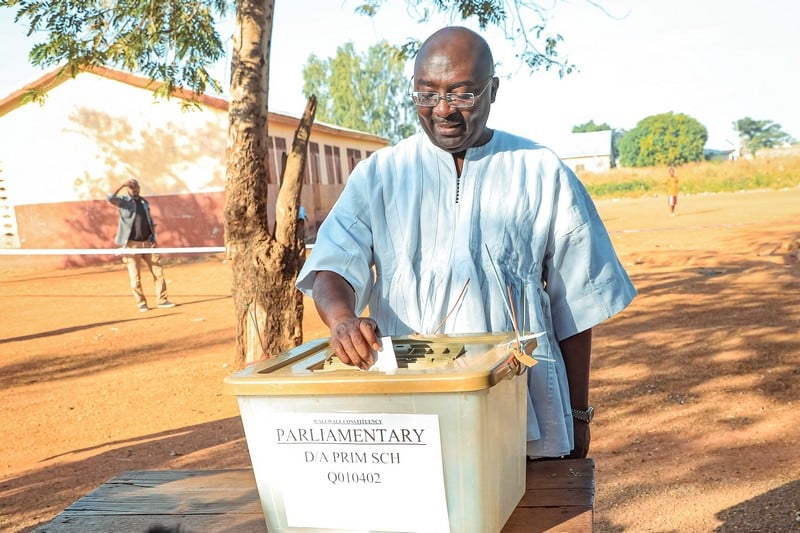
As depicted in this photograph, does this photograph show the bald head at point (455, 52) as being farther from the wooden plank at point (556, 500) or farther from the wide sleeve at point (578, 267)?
the wooden plank at point (556, 500)

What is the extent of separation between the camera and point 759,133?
103 m

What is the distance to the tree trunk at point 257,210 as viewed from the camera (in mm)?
6496

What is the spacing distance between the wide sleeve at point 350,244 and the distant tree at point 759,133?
10678cm

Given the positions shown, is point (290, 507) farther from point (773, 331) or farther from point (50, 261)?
point (50, 261)

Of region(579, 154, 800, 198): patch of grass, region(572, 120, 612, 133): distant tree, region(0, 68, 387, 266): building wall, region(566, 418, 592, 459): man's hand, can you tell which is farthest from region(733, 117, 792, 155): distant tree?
region(566, 418, 592, 459): man's hand

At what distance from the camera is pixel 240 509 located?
1602 mm

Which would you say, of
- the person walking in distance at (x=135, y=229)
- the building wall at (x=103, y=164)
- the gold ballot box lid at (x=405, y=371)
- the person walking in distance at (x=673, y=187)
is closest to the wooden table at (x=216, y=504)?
the gold ballot box lid at (x=405, y=371)

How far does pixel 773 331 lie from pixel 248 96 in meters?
5.41

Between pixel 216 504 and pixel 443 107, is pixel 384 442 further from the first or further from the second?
pixel 443 107

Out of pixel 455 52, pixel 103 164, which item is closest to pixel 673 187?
pixel 103 164

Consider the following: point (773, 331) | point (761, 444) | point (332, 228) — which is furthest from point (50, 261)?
point (332, 228)

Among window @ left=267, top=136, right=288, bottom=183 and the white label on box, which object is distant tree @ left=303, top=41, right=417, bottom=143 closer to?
window @ left=267, top=136, right=288, bottom=183

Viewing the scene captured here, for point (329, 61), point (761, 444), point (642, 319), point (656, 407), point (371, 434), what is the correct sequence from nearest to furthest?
point (371, 434), point (761, 444), point (656, 407), point (642, 319), point (329, 61)

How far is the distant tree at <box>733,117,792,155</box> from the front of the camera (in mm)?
101213
